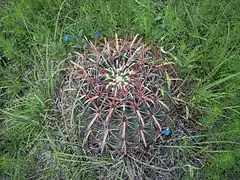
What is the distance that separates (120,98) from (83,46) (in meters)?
0.82

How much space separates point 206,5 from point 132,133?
1.10 metres

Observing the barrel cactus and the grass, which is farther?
the grass

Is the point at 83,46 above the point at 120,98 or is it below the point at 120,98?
below

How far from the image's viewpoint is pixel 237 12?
9.02ft

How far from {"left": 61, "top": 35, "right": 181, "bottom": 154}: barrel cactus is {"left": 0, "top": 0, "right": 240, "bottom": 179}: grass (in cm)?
16

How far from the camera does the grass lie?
95.7 inches

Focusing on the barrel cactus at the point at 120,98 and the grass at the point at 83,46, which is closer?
the barrel cactus at the point at 120,98

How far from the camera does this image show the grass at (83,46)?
2432 millimetres

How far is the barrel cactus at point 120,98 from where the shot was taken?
6.68ft

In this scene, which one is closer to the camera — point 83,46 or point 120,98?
point 120,98

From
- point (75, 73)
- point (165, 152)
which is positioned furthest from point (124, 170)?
point (75, 73)

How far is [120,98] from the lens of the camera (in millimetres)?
2000

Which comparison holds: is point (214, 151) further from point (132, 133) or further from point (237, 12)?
point (237, 12)

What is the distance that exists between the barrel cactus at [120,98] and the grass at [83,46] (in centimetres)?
16
